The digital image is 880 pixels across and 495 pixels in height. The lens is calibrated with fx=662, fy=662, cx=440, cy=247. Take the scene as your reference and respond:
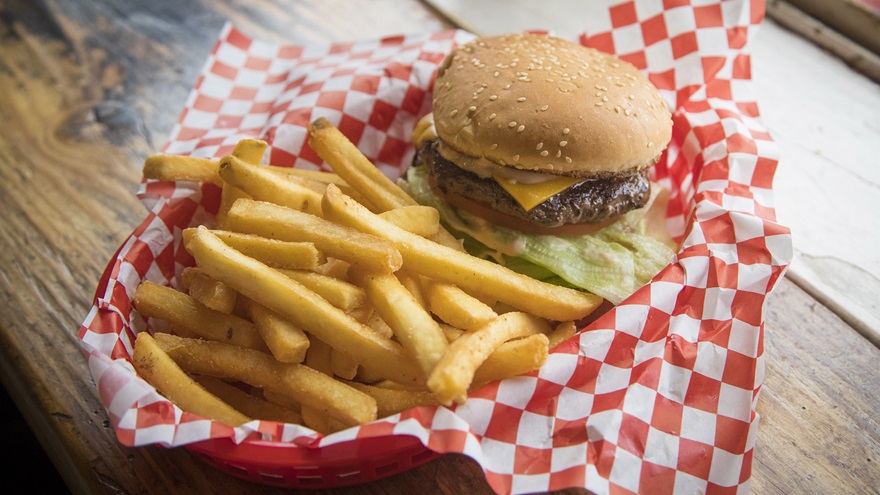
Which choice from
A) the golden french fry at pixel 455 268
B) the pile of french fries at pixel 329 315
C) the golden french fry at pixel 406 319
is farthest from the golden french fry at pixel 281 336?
the golden french fry at pixel 455 268

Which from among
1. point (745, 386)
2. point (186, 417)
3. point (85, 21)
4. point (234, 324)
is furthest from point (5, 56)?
point (745, 386)

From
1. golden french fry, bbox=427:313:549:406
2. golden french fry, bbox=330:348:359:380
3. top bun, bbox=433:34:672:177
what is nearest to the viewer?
golden french fry, bbox=427:313:549:406

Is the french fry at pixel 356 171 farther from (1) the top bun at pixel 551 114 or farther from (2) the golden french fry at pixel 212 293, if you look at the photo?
(2) the golden french fry at pixel 212 293

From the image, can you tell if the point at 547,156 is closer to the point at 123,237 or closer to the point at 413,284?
the point at 413,284

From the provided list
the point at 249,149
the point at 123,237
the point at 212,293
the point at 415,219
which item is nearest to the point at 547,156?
the point at 415,219

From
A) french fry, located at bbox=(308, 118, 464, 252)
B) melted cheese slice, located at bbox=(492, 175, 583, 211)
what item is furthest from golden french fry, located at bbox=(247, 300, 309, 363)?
melted cheese slice, located at bbox=(492, 175, 583, 211)

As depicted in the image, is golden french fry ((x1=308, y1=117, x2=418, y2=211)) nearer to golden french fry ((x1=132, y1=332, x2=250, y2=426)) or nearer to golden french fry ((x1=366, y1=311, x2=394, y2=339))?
golden french fry ((x1=366, y1=311, x2=394, y2=339))
